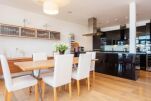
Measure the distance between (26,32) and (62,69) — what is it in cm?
256

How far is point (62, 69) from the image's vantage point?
1984mm

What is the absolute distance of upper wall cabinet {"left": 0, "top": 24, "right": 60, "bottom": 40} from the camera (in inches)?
133

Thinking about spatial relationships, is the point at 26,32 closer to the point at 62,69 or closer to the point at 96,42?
the point at 62,69

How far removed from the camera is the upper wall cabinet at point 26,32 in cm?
338

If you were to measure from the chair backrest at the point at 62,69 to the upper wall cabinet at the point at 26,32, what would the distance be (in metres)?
2.46

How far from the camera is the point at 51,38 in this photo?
456cm

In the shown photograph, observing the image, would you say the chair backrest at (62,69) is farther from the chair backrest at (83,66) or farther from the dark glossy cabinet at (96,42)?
the dark glossy cabinet at (96,42)

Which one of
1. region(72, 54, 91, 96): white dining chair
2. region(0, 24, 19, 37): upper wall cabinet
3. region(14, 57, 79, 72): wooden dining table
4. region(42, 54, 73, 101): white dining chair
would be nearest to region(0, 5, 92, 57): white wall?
region(0, 24, 19, 37): upper wall cabinet

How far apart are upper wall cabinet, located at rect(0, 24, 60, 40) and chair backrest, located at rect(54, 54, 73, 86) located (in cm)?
246

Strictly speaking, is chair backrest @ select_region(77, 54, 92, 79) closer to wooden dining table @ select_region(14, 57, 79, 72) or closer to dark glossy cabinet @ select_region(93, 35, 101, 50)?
wooden dining table @ select_region(14, 57, 79, 72)

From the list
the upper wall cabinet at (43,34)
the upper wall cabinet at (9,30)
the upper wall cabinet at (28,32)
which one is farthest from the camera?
the upper wall cabinet at (43,34)

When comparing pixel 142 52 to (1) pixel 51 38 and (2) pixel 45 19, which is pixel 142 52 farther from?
(2) pixel 45 19

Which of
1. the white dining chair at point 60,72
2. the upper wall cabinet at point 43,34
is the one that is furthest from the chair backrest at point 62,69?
the upper wall cabinet at point 43,34

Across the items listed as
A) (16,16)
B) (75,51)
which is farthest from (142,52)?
(16,16)
